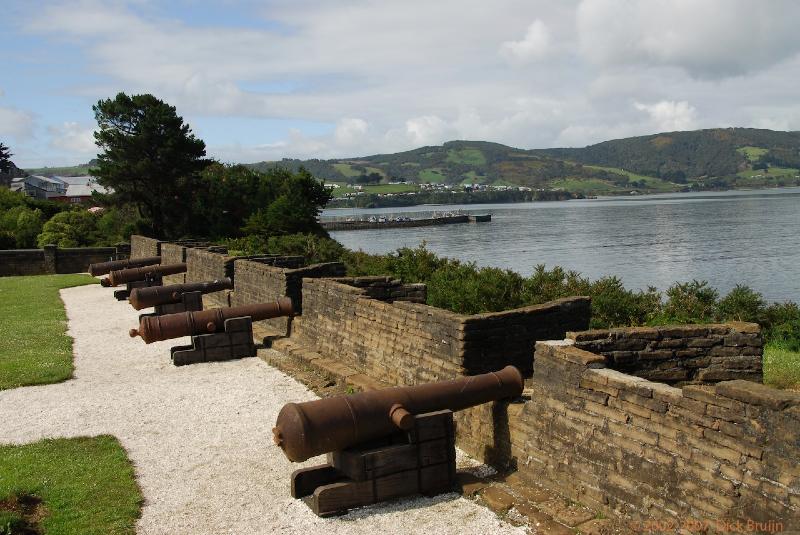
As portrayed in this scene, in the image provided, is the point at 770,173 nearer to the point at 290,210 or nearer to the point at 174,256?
the point at 290,210

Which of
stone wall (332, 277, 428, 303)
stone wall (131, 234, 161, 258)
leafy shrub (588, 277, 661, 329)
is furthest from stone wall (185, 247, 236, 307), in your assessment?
leafy shrub (588, 277, 661, 329)

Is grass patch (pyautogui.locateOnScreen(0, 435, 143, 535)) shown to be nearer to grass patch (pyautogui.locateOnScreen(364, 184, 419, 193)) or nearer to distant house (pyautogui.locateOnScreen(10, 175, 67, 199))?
distant house (pyautogui.locateOnScreen(10, 175, 67, 199))

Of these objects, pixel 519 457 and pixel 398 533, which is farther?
pixel 519 457

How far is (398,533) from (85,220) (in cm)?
3639

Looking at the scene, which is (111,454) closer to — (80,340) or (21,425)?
(21,425)

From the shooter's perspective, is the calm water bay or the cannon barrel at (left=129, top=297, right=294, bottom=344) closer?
the cannon barrel at (left=129, top=297, right=294, bottom=344)

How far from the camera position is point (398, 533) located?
4.97 meters

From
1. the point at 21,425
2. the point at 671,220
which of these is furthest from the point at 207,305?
the point at 671,220

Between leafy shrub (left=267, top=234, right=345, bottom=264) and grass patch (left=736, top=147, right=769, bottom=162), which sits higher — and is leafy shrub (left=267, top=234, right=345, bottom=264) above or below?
below

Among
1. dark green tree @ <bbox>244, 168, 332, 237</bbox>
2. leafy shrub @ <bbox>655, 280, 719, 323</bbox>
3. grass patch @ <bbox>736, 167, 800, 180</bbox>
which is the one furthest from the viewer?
grass patch @ <bbox>736, 167, 800, 180</bbox>

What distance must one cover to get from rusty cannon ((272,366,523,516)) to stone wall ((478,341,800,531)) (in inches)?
27.3

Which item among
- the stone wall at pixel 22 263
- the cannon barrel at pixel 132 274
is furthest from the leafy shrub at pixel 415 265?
the stone wall at pixel 22 263

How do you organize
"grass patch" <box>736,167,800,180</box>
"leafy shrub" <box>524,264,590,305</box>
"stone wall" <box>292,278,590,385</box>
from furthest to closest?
"grass patch" <box>736,167,800,180</box> → "leafy shrub" <box>524,264,590,305</box> → "stone wall" <box>292,278,590,385</box>

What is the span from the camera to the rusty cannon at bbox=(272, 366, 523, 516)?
16.9ft
